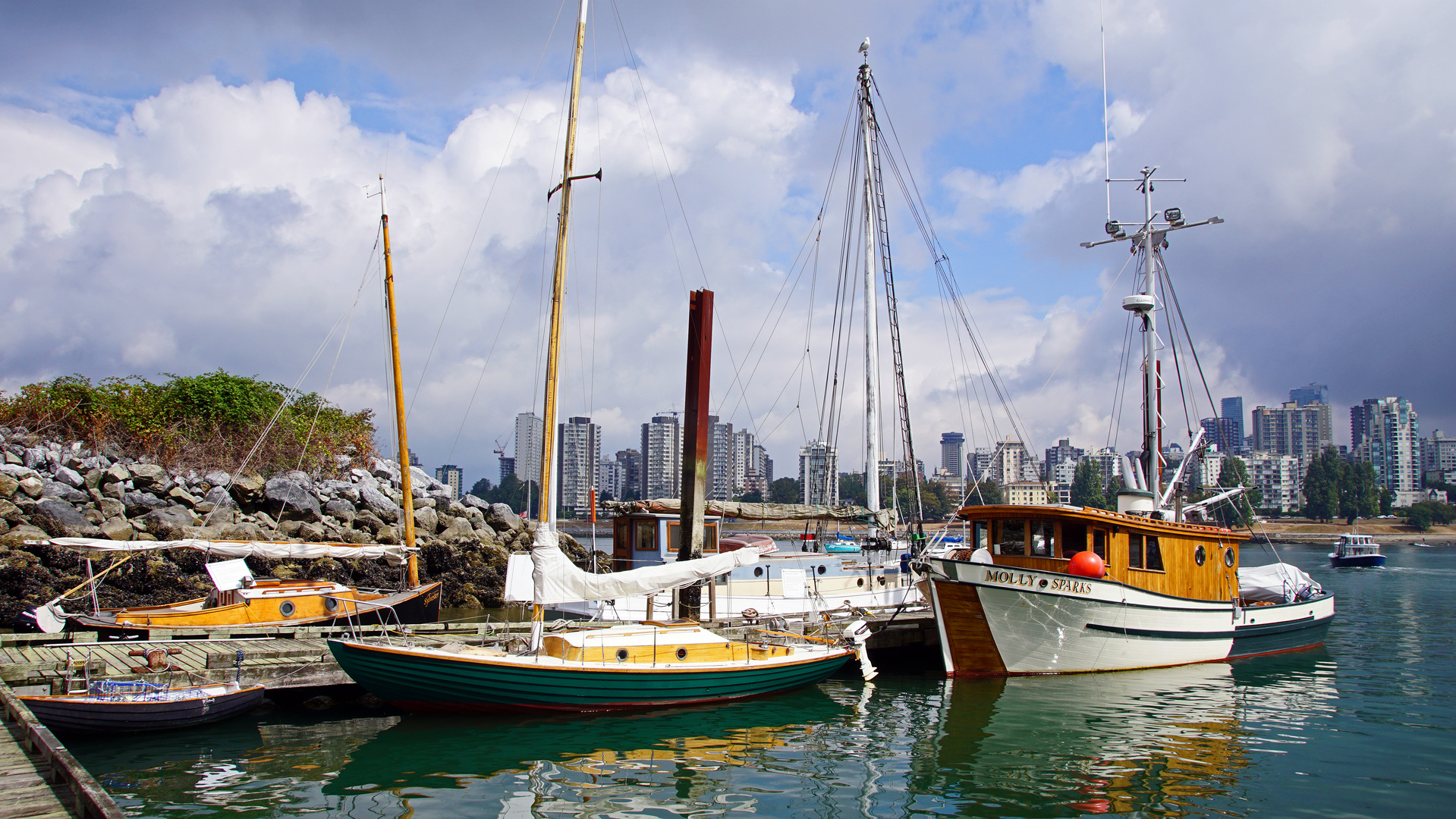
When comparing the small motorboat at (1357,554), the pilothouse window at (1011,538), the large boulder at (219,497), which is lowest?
the small motorboat at (1357,554)

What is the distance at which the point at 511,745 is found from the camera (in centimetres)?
1341

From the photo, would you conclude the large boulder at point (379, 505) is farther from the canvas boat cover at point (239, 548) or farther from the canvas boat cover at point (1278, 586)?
the canvas boat cover at point (1278, 586)

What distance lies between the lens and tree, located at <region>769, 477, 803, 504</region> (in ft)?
531

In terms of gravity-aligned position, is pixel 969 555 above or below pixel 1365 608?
above

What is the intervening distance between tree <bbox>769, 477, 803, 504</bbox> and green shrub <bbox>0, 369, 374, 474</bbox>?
11898 cm

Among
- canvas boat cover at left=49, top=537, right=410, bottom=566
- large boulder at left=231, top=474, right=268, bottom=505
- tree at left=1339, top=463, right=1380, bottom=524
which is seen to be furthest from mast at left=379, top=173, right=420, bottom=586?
tree at left=1339, top=463, right=1380, bottom=524

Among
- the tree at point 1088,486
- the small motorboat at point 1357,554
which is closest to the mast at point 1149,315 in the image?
the small motorboat at point 1357,554

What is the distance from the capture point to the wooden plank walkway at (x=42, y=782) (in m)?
7.85

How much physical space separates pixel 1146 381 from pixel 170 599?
30.0 meters

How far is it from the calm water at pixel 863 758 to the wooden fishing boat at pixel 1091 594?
2.82 feet

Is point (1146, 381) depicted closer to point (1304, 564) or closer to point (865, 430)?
point (865, 430)

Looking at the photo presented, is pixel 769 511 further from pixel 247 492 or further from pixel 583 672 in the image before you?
pixel 247 492

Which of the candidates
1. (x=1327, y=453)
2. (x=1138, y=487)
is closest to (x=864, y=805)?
(x=1138, y=487)

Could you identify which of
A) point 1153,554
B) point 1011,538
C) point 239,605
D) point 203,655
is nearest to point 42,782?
point 203,655
